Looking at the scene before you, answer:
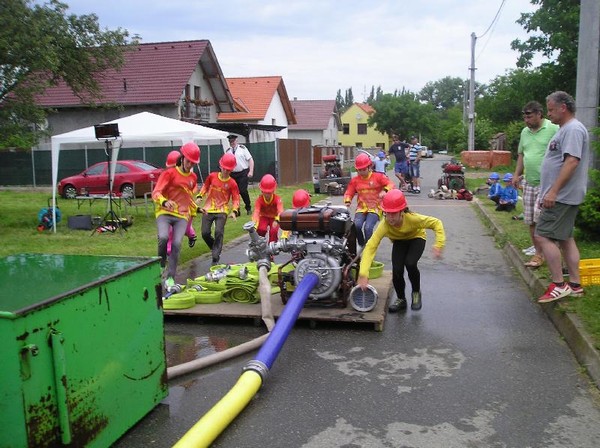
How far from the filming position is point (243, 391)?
414 cm

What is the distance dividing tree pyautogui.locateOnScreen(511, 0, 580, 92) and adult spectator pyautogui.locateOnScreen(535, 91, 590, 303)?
17271 millimetres

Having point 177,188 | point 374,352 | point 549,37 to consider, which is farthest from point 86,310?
point 549,37

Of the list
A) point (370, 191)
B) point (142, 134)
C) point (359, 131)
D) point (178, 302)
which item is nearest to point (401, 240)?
point (370, 191)

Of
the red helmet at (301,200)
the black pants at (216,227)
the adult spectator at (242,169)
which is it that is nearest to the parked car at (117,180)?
the adult spectator at (242,169)

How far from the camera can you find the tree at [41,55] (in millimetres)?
13336

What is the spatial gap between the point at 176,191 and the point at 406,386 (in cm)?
412

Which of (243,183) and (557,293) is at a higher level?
(243,183)

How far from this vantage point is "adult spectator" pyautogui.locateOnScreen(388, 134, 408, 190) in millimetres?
21297

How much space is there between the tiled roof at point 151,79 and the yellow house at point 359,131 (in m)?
69.5

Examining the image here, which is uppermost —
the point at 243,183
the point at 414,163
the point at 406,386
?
the point at 414,163

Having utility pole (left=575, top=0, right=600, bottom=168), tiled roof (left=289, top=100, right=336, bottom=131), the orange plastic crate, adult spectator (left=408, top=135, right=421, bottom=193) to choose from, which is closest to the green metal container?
the orange plastic crate

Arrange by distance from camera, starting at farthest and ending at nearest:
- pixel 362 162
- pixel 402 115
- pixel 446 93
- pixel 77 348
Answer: pixel 446 93
pixel 402 115
pixel 362 162
pixel 77 348

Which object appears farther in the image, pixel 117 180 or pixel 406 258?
pixel 117 180

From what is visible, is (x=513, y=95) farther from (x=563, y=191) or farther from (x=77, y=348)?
(x=77, y=348)
